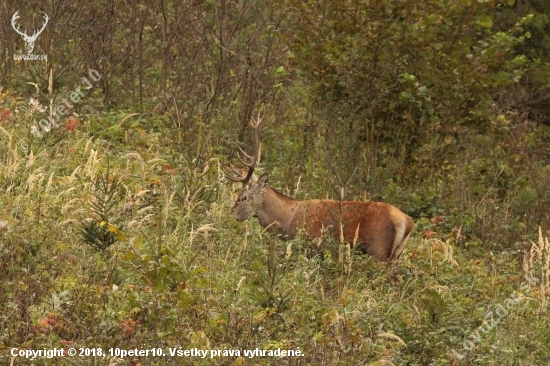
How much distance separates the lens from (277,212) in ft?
35.8

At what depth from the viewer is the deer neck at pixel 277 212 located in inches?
428

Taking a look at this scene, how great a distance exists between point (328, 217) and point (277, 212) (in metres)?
0.63

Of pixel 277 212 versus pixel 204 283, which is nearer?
pixel 204 283

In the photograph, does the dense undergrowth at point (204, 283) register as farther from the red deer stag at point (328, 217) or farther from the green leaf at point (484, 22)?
the green leaf at point (484, 22)

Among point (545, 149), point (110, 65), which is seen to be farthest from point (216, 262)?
point (545, 149)

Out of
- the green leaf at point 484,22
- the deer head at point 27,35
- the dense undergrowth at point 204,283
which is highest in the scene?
the green leaf at point 484,22

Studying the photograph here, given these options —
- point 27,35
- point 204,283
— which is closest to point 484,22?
Answer: point 27,35

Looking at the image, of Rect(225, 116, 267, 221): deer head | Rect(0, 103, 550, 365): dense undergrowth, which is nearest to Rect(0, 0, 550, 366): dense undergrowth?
Rect(0, 103, 550, 365): dense undergrowth

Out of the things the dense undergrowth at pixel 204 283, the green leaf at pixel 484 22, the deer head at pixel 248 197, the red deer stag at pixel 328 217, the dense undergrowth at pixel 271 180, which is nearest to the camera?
the dense undergrowth at pixel 204 283

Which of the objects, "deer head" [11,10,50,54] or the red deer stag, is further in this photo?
"deer head" [11,10,50,54]

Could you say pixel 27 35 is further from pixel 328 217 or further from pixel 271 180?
pixel 328 217

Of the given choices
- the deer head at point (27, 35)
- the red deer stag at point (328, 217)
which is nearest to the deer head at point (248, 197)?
the red deer stag at point (328, 217)

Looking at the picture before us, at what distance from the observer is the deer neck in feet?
35.7

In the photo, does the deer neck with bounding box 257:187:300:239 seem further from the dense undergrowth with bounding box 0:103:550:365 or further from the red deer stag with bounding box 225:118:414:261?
the dense undergrowth with bounding box 0:103:550:365
